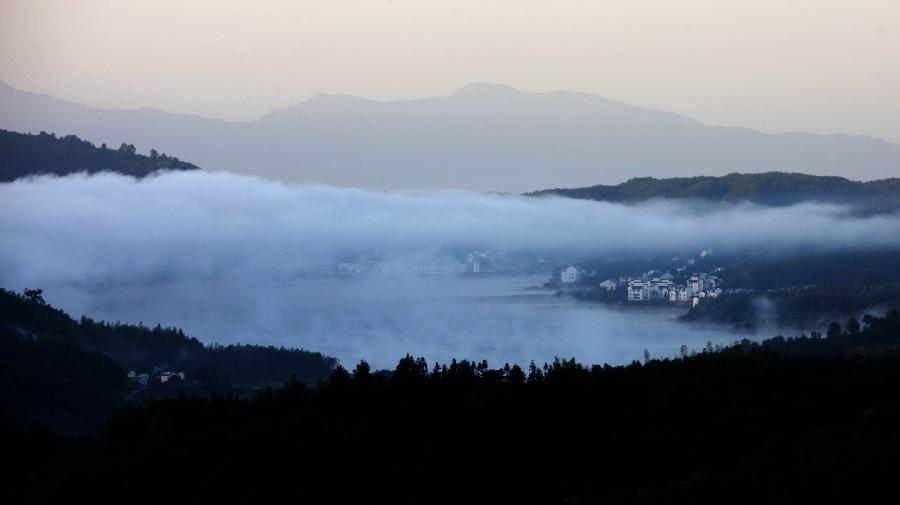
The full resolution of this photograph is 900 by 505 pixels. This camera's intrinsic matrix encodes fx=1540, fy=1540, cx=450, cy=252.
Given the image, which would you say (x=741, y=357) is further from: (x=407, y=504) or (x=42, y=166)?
(x=42, y=166)

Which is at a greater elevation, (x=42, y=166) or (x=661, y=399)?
(x=42, y=166)

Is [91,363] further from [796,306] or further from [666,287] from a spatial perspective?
[666,287]

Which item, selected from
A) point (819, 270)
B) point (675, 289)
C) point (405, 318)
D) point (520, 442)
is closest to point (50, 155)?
point (405, 318)

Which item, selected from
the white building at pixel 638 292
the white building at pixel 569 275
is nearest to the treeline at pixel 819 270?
the white building at pixel 638 292

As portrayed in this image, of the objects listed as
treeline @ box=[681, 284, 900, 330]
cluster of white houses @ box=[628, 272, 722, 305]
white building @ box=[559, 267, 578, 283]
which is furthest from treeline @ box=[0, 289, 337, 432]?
white building @ box=[559, 267, 578, 283]

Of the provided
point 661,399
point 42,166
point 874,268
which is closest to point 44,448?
point 661,399

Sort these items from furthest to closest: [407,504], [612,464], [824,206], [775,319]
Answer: [824,206], [775,319], [612,464], [407,504]

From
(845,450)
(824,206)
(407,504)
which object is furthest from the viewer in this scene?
(824,206)
